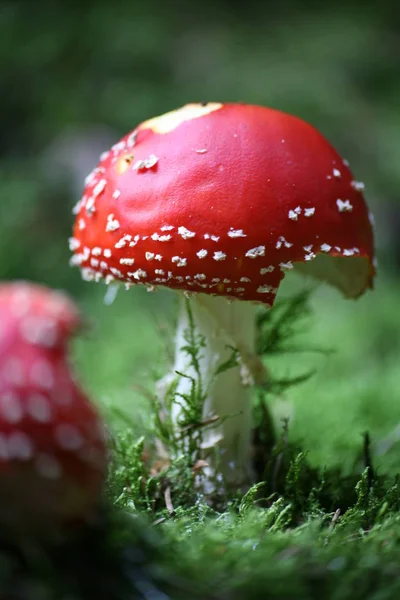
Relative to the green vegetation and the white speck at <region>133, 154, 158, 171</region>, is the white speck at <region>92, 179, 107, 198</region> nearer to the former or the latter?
the white speck at <region>133, 154, 158, 171</region>

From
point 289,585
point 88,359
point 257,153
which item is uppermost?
point 88,359

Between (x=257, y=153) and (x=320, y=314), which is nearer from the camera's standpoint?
(x=257, y=153)

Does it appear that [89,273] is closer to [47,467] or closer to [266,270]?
[266,270]

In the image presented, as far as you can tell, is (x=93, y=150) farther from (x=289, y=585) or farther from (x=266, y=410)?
(x=289, y=585)

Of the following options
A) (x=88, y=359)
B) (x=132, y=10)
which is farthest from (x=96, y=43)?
(x=88, y=359)

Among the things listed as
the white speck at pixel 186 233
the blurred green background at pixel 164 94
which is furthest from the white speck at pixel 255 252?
the blurred green background at pixel 164 94

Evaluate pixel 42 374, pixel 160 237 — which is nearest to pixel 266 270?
pixel 160 237

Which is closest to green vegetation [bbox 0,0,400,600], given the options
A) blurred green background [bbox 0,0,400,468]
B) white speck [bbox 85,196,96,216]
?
blurred green background [bbox 0,0,400,468]
